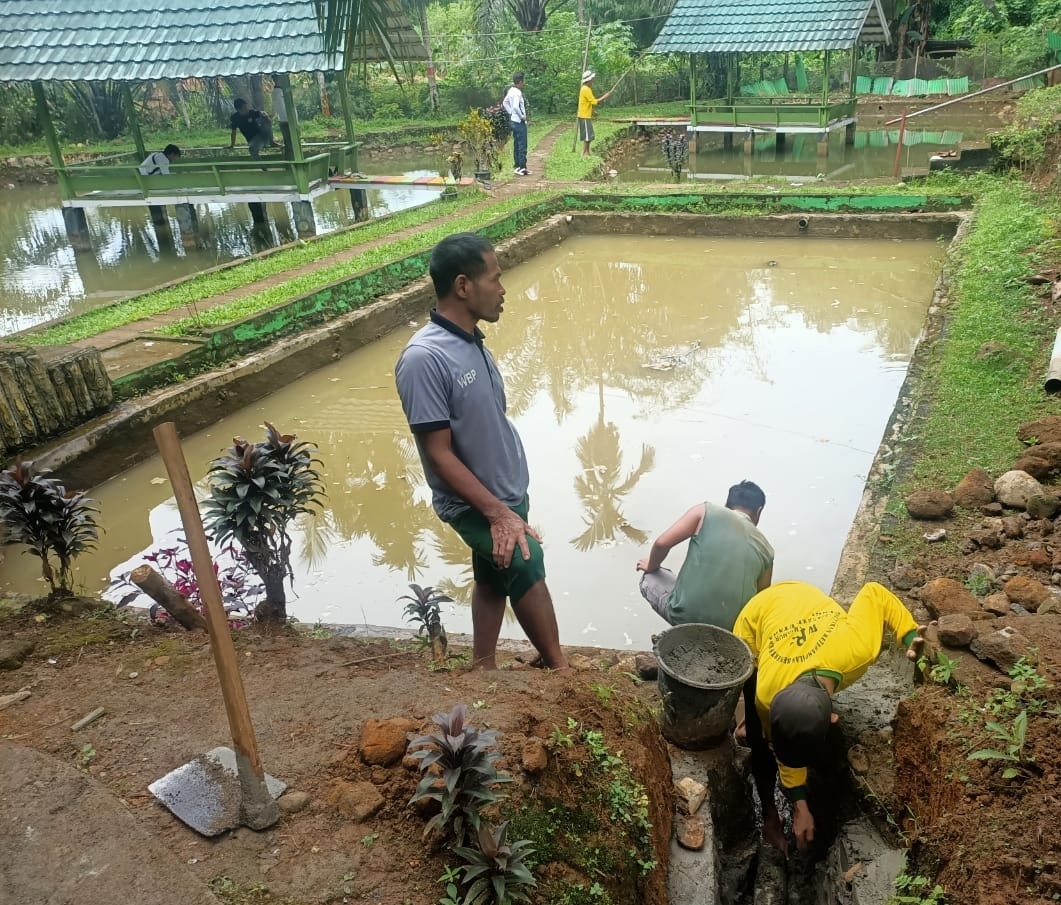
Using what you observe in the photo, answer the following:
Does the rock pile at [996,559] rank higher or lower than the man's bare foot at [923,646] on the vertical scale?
lower

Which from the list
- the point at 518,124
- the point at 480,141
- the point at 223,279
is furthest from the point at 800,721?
the point at 518,124

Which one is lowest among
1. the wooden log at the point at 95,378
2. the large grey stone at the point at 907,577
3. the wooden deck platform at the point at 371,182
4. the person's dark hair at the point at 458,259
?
the large grey stone at the point at 907,577

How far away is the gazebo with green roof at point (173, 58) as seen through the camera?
38.8 ft

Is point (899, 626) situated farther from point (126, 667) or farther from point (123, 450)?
point (123, 450)

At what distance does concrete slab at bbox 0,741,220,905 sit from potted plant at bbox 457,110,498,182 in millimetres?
13583

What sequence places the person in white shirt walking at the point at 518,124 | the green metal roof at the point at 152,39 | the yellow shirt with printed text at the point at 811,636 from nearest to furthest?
the yellow shirt with printed text at the point at 811,636
the green metal roof at the point at 152,39
the person in white shirt walking at the point at 518,124

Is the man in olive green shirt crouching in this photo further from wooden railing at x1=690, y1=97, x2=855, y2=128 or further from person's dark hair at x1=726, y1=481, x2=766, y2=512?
wooden railing at x1=690, y1=97, x2=855, y2=128

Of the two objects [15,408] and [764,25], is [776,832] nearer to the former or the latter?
[15,408]

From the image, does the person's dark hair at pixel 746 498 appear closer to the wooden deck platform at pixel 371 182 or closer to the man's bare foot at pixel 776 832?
the man's bare foot at pixel 776 832

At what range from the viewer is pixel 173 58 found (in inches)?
478

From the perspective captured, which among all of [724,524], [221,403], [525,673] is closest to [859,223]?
[221,403]

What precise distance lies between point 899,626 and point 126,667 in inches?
117

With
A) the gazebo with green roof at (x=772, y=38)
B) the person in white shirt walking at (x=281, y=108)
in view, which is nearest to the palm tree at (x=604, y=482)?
the person in white shirt walking at (x=281, y=108)

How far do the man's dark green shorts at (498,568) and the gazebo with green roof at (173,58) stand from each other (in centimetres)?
998
